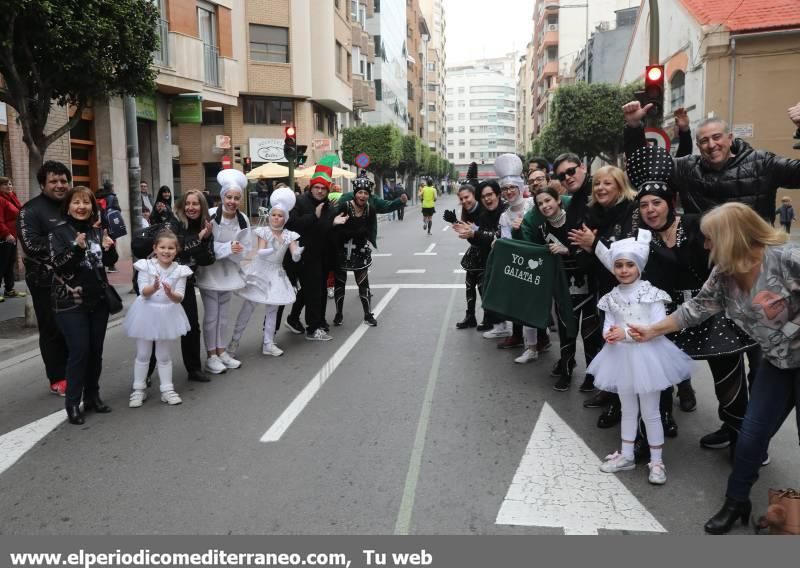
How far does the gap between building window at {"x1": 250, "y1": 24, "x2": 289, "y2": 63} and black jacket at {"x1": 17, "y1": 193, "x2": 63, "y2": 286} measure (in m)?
30.4

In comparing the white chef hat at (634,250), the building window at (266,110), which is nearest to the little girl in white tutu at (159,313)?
the white chef hat at (634,250)

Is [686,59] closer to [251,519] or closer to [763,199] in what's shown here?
[763,199]

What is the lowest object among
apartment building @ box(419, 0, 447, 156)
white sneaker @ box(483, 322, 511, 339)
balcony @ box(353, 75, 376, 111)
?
white sneaker @ box(483, 322, 511, 339)

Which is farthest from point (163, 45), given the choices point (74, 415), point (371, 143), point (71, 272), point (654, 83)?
point (371, 143)

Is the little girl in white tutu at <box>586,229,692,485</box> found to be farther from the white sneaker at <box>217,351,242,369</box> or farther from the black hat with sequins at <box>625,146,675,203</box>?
the white sneaker at <box>217,351,242,369</box>

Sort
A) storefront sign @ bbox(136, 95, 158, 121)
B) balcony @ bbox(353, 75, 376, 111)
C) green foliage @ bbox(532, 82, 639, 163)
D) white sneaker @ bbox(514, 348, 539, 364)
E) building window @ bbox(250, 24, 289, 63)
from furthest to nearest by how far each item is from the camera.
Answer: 1. balcony @ bbox(353, 75, 376, 111)
2. green foliage @ bbox(532, 82, 639, 163)
3. building window @ bbox(250, 24, 289, 63)
4. storefront sign @ bbox(136, 95, 158, 121)
5. white sneaker @ bbox(514, 348, 539, 364)

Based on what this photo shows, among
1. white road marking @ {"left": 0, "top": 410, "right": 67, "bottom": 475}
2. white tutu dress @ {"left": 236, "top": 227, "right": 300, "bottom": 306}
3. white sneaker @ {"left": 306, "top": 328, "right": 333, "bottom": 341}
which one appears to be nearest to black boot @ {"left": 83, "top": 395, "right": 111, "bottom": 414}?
white road marking @ {"left": 0, "top": 410, "right": 67, "bottom": 475}

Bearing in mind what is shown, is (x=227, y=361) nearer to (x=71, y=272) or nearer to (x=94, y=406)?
(x=94, y=406)

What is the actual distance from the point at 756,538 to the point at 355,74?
144 ft

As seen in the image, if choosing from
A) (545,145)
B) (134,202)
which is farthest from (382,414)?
(545,145)

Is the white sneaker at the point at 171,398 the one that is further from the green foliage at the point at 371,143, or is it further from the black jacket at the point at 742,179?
the green foliage at the point at 371,143

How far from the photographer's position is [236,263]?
6859 millimetres

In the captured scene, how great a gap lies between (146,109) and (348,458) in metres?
17.0

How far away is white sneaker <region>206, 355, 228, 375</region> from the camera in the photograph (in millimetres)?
6898
